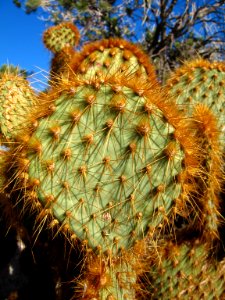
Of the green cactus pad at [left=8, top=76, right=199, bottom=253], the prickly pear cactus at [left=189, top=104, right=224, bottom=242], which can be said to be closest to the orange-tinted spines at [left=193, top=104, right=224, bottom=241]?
the prickly pear cactus at [left=189, top=104, right=224, bottom=242]

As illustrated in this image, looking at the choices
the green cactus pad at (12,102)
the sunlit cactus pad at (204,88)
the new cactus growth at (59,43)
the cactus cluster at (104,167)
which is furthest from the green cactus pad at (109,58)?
the new cactus growth at (59,43)

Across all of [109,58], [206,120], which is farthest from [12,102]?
[206,120]

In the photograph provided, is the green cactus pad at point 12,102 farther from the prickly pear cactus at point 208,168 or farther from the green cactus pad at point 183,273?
the green cactus pad at point 183,273

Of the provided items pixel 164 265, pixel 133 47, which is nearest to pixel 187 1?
pixel 133 47

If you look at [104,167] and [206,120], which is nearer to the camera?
[104,167]

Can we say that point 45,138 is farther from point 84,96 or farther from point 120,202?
point 120,202

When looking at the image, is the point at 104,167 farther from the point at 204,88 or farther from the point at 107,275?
the point at 204,88
